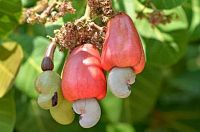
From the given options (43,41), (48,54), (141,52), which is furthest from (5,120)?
(141,52)

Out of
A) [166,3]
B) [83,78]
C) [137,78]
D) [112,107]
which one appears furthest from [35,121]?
[83,78]

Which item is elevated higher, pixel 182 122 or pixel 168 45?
pixel 168 45

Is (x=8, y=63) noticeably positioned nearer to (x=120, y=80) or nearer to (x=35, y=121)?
(x=35, y=121)

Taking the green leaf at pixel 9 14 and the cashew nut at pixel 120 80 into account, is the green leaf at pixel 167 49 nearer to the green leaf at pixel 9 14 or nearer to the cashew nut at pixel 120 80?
the green leaf at pixel 9 14

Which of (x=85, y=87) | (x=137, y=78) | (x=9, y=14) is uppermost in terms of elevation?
(x=85, y=87)

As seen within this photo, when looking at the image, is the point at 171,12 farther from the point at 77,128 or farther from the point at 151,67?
the point at 77,128

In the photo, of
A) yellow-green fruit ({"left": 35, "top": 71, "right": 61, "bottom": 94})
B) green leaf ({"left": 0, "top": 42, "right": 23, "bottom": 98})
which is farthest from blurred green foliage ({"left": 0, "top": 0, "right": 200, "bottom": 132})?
yellow-green fruit ({"left": 35, "top": 71, "right": 61, "bottom": 94})

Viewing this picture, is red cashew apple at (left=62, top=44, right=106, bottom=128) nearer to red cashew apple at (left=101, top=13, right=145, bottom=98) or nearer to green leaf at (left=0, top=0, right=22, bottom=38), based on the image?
red cashew apple at (left=101, top=13, right=145, bottom=98)
